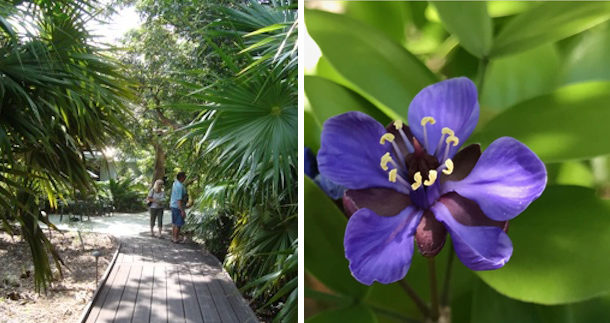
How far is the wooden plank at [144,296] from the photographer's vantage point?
196cm

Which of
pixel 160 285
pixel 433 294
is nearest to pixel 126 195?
pixel 160 285

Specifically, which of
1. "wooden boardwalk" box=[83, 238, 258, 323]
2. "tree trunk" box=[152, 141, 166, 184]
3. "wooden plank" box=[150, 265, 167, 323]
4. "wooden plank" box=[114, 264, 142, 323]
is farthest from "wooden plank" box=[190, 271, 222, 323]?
"tree trunk" box=[152, 141, 166, 184]

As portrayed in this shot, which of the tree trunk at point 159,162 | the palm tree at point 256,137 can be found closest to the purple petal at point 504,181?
the palm tree at point 256,137

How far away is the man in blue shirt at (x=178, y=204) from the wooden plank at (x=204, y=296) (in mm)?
253

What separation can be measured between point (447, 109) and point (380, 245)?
0.15m

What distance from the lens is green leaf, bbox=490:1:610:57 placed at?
487 millimetres

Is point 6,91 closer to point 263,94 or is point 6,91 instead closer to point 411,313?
point 263,94

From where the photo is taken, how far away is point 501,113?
474mm

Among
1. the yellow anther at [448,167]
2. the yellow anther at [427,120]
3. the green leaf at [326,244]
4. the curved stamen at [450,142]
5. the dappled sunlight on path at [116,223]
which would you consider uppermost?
the yellow anther at [427,120]

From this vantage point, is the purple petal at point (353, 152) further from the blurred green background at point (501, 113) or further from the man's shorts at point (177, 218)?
the man's shorts at point (177, 218)

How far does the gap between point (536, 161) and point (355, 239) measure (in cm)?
18

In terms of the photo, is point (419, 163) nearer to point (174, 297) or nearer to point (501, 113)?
point (501, 113)

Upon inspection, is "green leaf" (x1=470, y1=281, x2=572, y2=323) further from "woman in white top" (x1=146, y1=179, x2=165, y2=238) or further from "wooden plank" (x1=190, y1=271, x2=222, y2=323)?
"wooden plank" (x1=190, y1=271, x2=222, y2=323)

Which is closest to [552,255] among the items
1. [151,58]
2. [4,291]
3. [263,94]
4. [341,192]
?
[341,192]
